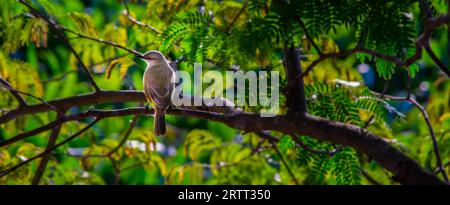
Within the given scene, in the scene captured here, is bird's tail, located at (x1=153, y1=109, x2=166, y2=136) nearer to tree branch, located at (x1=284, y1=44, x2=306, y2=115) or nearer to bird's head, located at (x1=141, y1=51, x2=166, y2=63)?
bird's head, located at (x1=141, y1=51, x2=166, y2=63)

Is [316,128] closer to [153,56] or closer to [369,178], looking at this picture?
[153,56]

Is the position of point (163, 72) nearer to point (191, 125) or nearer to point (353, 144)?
point (353, 144)

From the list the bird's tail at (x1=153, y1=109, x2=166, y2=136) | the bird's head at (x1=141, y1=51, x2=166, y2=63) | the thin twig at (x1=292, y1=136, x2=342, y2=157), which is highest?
the bird's head at (x1=141, y1=51, x2=166, y2=63)

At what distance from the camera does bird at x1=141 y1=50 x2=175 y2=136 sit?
417 centimetres

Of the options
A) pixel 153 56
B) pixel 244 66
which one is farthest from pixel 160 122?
pixel 244 66

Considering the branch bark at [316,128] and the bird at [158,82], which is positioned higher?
the bird at [158,82]

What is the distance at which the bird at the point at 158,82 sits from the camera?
4172 millimetres

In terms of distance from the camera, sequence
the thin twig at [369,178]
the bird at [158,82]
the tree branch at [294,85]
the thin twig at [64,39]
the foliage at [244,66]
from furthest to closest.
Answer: the thin twig at [369,178], the thin twig at [64,39], the tree branch at [294,85], the bird at [158,82], the foliage at [244,66]

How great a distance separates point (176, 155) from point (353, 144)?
210 inches

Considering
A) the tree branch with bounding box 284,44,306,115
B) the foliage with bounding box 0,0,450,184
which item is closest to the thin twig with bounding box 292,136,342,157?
the foliage with bounding box 0,0,450,184

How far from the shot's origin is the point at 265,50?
4039 millimetres

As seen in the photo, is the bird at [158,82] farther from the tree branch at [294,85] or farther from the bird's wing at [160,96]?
the tree branch at [294,85]

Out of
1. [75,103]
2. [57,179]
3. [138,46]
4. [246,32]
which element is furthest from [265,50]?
[57,179]

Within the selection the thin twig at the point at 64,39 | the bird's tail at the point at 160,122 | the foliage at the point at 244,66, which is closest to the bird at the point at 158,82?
the bird's tail at the point at 160,122
